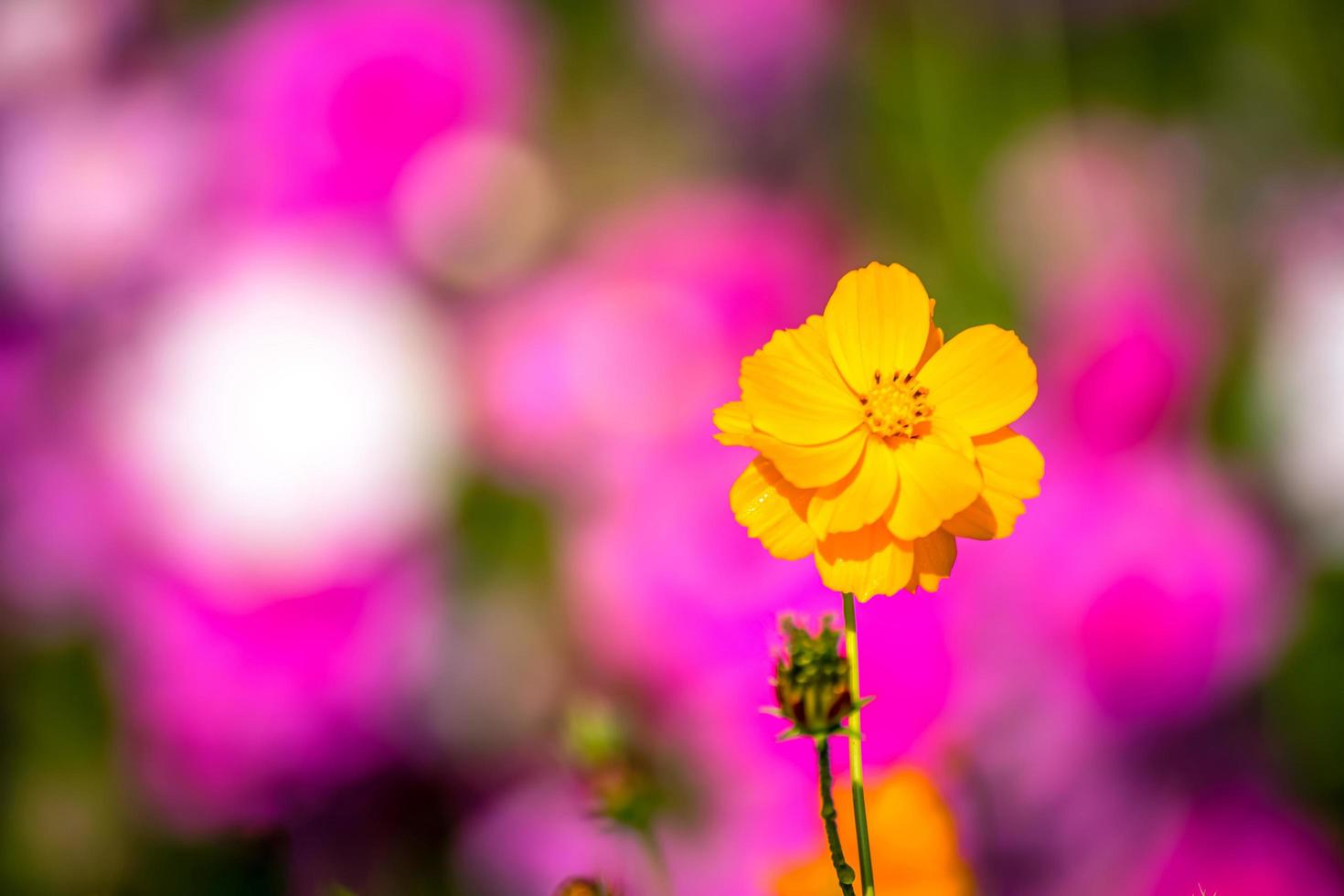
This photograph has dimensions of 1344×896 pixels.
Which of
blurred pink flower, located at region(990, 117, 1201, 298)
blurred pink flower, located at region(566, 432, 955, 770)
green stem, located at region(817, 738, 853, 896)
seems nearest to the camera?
green stem, located at region(817, 738, 853, 896)

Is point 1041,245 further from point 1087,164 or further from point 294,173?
point 294,173

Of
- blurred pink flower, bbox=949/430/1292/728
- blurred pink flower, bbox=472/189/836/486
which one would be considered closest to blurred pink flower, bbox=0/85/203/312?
blurred pink flower, bbox=472/189/836/486

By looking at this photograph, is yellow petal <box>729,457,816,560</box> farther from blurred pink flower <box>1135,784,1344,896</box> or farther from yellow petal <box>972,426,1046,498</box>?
blurred pink flower <box>1135,784,1344,896</box>

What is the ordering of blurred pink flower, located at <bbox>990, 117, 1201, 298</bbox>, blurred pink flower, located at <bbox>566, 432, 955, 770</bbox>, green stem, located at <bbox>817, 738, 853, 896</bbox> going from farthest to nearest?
1. blurred pink flower, located at <bbox>990, 117, 1201, 298</bbox>
2. blurred pink flower, located at <bbox>566, 432, 955, 770</bbox>
3. green stem, located at <bbox>817, 738, 853, 896</bbox>

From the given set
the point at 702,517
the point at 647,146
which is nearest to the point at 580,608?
the point at 702,517

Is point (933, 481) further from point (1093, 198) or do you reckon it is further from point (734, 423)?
point (1093, 198)

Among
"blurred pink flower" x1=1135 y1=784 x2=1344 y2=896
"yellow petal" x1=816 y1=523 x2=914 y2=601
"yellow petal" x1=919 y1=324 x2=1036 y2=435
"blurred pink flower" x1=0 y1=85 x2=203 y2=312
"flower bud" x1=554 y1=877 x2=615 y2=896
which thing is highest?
"blurred pink flower" x1=0 y1=85 x2=203 y2=312

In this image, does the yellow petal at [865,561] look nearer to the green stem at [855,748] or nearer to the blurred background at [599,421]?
the green stem at [855,748]
